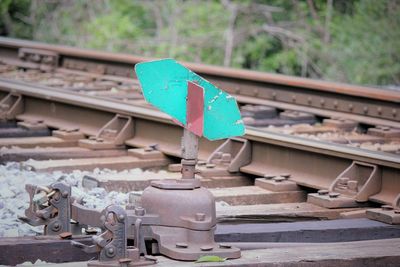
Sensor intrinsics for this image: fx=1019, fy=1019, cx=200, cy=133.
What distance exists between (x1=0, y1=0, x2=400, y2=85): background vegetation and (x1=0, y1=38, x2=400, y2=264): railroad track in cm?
672

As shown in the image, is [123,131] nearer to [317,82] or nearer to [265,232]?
[317,82]

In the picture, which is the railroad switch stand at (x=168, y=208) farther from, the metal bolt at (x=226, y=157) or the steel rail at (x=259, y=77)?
the steel rail at (x=259, y=77)

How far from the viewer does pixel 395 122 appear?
24.1ft

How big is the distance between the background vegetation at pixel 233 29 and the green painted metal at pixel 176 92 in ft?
38.8

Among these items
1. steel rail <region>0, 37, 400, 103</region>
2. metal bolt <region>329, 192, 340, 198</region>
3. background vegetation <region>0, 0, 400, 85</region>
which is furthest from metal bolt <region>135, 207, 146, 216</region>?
background vegetation <region>0, 0, 400, 85</region>

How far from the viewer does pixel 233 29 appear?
723 inches

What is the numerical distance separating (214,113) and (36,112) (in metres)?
4.30

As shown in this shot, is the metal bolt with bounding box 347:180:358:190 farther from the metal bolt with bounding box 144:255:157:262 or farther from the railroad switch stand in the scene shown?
the metal bolt with bounding box 144:255:157:262

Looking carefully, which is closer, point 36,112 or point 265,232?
point 265,232

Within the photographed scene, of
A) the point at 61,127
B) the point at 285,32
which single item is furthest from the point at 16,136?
the point at 285,32

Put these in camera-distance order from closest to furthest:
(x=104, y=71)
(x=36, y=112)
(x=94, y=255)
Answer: (x=94, y=255) < (x=36, y=112) < (x=104, y=71)

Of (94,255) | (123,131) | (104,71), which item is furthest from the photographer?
(104,71)

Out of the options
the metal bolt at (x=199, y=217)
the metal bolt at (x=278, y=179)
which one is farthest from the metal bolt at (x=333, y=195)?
the metal bolt at (x=199, y=217)

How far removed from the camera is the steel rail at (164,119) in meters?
5.16
